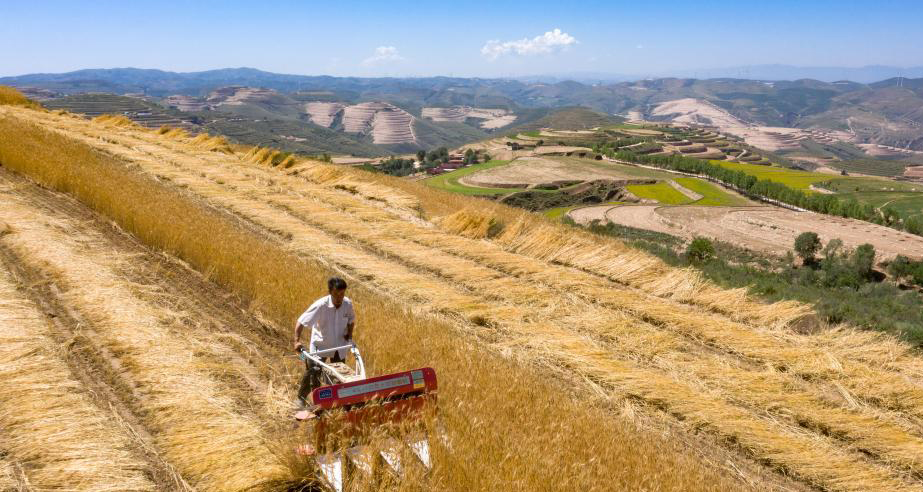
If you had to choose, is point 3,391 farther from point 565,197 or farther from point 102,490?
point 565,197

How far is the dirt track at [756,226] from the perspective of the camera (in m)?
54.2

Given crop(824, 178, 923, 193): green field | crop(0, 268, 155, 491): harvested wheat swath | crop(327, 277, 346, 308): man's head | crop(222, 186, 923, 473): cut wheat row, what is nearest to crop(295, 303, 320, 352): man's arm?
crop(327, 277, 346, 308): man's head

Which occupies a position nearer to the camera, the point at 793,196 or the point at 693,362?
the point at 693,362

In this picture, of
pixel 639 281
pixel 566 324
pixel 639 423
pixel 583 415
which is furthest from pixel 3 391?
pixel 639 281

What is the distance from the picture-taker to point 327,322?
228 inches

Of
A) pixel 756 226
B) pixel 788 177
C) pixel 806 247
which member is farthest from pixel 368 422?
pixel 788 177

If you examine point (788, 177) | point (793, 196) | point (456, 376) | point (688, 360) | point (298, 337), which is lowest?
point (788, 177)

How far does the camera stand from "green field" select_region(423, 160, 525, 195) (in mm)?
89037

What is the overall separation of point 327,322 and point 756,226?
223 feet

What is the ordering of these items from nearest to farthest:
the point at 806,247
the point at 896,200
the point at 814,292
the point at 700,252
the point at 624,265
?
the point at 624,265, the point at 814,292, the point at 700,252, the point at 806,247, the point at 896,200

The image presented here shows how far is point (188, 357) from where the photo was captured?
256 inches

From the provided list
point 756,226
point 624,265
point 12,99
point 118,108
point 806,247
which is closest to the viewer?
point 624,265

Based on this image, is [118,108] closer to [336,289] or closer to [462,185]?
[462,185]

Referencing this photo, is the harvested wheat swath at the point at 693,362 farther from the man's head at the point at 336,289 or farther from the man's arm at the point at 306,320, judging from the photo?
the man's arm at the point at 306,320
